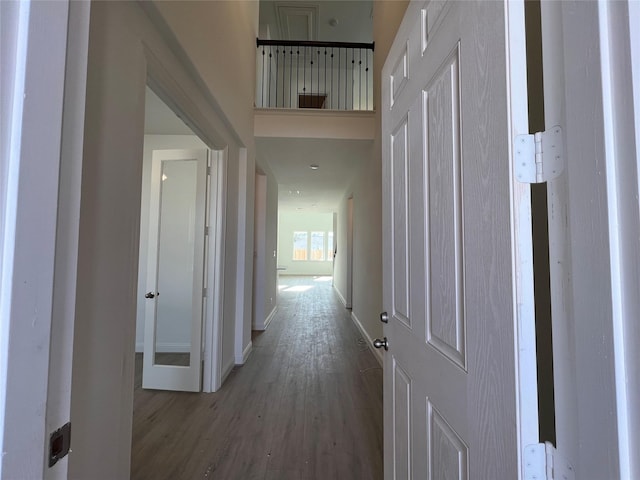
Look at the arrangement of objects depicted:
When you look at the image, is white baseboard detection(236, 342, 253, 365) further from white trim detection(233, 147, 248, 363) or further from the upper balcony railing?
the upper balcony railing

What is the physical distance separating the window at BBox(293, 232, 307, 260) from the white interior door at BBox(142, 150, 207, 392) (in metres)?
11.2

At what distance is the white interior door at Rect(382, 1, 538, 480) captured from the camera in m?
0.61

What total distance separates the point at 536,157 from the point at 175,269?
11.4 ft

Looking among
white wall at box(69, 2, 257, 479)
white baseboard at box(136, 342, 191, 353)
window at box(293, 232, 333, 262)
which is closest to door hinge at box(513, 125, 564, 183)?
white wall at box(69, 2, 257, 479)

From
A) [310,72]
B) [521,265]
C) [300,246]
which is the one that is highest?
[310,72]

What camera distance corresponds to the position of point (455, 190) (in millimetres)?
→ 848

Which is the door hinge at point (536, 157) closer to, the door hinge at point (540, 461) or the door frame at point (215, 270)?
the door hinge at point (540, 461)

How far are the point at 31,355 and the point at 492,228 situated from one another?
0.85 m

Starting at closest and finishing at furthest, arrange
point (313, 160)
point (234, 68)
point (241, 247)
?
point (234, 68) < point (241, 247) < point (313, 160)

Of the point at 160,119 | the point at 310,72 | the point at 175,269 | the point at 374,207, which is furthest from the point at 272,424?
the point at 310,72

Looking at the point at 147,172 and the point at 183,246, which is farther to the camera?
the point at 147,172

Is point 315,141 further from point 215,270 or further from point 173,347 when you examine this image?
point 173,347

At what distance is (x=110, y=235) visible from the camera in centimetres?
128

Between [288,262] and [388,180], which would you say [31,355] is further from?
[288,262]
